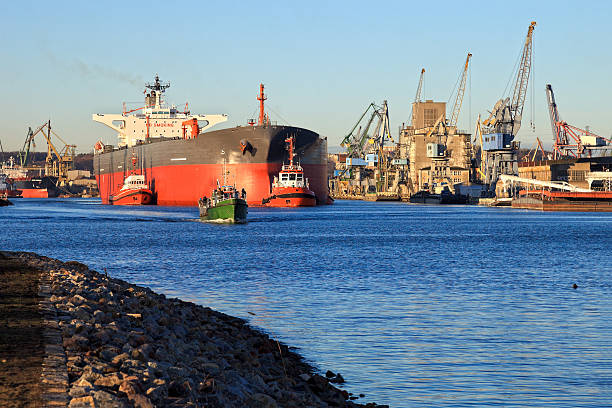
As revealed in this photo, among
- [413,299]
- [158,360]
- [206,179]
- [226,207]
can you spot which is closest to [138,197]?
[206,179]

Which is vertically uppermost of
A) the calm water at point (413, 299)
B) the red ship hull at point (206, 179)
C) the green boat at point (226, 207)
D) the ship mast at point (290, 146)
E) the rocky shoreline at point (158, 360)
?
the ship mast at point (290, 146)

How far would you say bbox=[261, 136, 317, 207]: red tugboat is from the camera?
117750 millimetres

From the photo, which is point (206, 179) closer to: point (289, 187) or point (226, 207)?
point (289, 187)

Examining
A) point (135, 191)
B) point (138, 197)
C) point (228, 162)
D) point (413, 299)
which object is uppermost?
point (228, 162)

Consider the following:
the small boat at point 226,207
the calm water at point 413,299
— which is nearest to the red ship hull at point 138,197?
the small boat at point 226,207

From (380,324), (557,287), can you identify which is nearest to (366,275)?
(557,287)

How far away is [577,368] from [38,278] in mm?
15401

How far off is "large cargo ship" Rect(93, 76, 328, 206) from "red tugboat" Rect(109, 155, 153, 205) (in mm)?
1228

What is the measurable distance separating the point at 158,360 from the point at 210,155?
4239 inches

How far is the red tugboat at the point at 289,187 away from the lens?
386 ft

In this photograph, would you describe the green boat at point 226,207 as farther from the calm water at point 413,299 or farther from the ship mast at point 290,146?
the ship mast at point 290,146

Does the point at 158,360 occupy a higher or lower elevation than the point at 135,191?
lower

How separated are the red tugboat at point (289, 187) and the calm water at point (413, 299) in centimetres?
4822

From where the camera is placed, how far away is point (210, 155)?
121 meters
